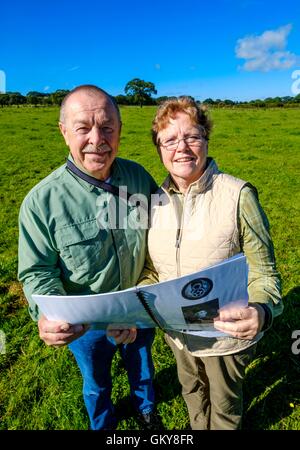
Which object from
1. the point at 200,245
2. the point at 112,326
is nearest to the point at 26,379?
the point at 112,326

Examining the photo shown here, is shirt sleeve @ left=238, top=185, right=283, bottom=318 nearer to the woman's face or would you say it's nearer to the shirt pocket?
the woman's face

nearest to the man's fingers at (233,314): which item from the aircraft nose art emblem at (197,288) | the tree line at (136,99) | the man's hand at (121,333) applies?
the aircraft nose art emblem at (197,288)

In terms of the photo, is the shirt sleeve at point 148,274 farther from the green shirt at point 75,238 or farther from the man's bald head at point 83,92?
the man's bald head at point 83,92

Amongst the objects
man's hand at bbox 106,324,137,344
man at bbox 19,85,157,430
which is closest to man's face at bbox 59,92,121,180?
man at bbox 19,85,157,430

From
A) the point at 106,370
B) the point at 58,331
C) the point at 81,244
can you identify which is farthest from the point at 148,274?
the point at 106,370

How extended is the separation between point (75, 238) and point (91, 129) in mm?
657

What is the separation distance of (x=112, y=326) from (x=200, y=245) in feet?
2.40

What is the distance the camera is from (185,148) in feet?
6.94

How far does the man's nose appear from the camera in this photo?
2.08 metres

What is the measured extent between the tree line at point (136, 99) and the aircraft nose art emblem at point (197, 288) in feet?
138

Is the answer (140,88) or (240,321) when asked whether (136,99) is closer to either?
(140,88)

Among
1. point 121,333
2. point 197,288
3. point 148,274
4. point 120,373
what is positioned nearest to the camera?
point 197,288

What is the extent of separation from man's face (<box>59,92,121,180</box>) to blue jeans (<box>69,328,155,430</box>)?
1206 mm
